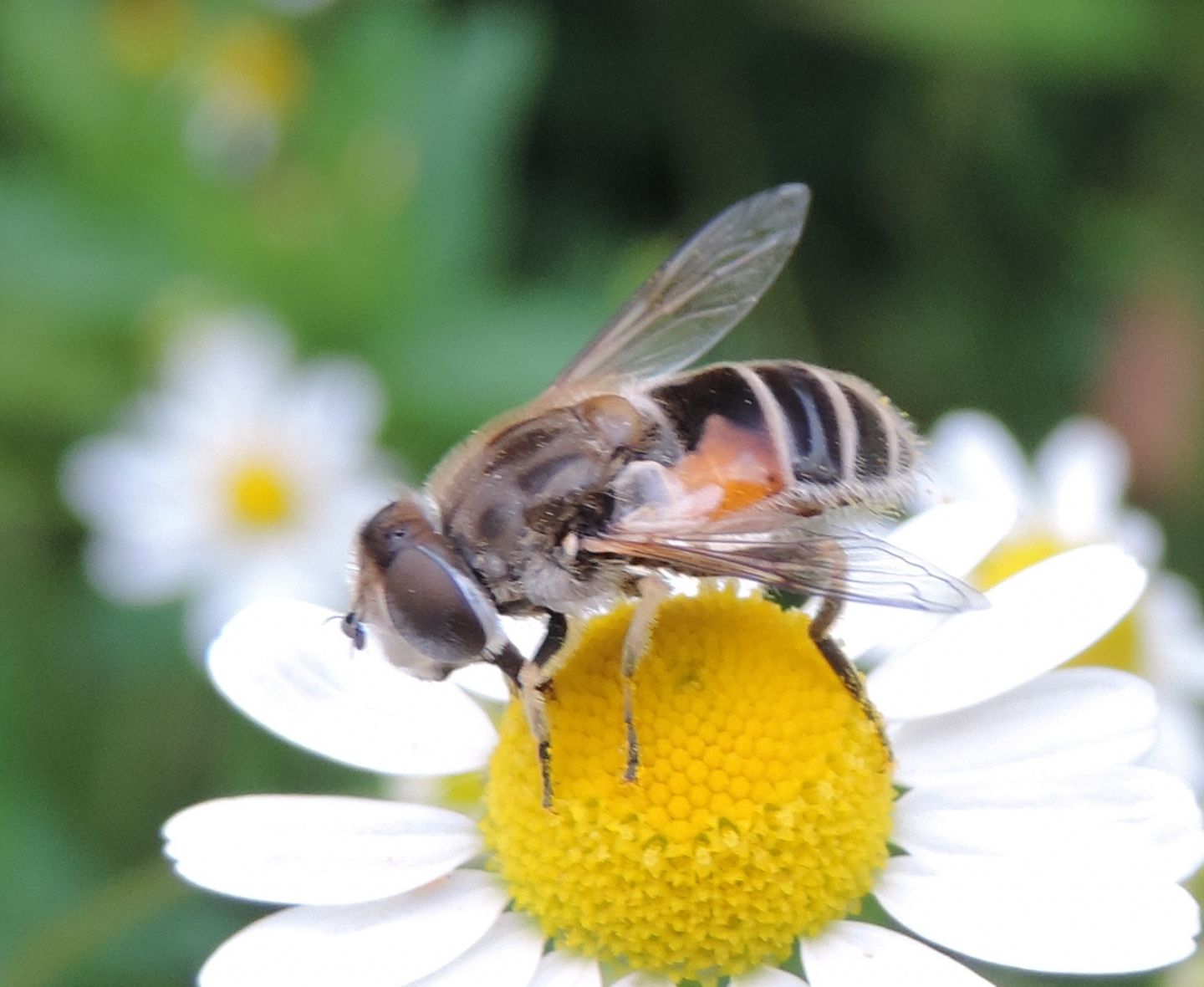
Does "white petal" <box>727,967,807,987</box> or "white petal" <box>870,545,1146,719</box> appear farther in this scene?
"white petal" <box>870,545,1146,719</box>

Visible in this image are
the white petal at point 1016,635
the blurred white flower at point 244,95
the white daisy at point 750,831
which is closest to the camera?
the white daisy at point 750,831

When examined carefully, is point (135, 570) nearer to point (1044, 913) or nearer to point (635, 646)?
point (635, 646)

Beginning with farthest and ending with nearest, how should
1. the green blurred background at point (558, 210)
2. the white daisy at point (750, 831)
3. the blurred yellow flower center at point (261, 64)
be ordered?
the blurred yellow flower center at point (261, 64)
the green blurred background at point (558, 210)
the white daisy at point (750, 831)

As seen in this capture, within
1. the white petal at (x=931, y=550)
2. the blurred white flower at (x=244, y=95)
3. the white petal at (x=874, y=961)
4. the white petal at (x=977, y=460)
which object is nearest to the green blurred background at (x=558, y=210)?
the blurred white flower at (x=244, y=95)

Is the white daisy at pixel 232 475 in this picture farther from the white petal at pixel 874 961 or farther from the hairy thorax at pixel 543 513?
the white petal at pixel 874 961

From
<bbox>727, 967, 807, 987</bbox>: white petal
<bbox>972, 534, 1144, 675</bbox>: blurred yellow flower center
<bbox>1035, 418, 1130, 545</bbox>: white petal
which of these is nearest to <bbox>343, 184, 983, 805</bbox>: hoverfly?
<bbox>727, 967, 807, 987</bbox>: white petal

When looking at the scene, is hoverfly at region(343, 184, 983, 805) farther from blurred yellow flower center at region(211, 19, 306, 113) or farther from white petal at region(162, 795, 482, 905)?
blurred yellow flower center at region(211, 19, 306, 113)

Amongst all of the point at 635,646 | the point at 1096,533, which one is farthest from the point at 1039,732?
the point at 1096,533
